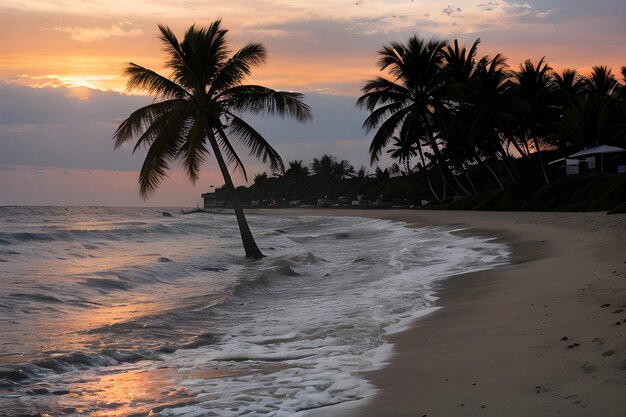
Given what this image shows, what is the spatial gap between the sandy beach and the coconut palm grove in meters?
11.7

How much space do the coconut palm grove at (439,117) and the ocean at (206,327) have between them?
385 centimetres

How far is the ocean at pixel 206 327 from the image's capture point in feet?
15.5

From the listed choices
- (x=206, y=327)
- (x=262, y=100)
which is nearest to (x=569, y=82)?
(x=262, y=100)

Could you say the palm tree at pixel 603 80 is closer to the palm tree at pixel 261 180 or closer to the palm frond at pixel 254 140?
the palm frond at pixel 254 140

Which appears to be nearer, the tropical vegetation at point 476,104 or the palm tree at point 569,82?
the tropical vegetation at point 476,104

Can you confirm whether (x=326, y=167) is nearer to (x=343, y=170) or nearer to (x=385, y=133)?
(x=343, y=170)

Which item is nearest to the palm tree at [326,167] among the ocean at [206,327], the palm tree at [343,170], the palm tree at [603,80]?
the palm tree at [343,170]

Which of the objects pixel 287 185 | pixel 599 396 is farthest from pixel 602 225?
pixel 287 185

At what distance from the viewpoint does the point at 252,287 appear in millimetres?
12281

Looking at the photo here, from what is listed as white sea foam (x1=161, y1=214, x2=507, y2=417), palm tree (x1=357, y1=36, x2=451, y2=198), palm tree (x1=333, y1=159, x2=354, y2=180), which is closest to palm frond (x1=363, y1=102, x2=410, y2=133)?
palm tree (x1=357, y1=36, x2=451, y2=198)

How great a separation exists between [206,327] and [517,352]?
172 inches

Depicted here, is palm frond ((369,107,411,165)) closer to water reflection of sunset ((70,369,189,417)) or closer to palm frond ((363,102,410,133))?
palm frond ((363,102,410,133))

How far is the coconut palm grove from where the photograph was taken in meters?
18.8

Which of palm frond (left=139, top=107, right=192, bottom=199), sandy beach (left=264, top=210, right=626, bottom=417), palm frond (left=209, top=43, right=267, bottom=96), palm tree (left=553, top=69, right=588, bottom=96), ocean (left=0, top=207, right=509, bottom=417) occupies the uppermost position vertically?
palm tree (left=553, top=69, right=588, bottom=96)
